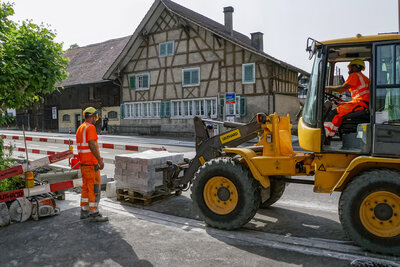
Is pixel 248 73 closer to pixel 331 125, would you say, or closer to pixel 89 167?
pixel 89 167

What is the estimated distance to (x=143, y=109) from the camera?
94.1 ft

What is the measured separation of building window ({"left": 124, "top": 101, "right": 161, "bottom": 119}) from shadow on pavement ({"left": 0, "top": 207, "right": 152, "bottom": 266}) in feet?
73.7

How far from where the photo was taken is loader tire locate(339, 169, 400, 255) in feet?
13.3

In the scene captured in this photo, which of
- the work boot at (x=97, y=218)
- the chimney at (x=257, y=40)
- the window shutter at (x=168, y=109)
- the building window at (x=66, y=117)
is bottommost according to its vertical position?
the work boot at (x=97, y=218)

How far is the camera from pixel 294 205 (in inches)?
255

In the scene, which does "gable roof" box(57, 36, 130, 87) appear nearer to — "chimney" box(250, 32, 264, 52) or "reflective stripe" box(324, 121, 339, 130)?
"chimney" box(250, 32, 264, 52)

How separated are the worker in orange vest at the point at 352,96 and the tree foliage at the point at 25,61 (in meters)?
5.20

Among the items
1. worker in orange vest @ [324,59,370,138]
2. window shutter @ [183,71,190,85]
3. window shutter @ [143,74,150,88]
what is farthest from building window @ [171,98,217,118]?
worker in orange vest @ [324,59,370,138]

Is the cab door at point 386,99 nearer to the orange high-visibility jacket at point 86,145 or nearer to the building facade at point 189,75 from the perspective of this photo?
the orange high-visibility jacket at point 86,145

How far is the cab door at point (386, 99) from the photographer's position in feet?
13.4

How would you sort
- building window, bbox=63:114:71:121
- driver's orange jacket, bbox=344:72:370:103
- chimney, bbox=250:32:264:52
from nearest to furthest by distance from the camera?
driver's orange jacket, bbox=344:72:370:103, chimney, bbox=250:32:264:52, building window, bbox=63:114:71:121

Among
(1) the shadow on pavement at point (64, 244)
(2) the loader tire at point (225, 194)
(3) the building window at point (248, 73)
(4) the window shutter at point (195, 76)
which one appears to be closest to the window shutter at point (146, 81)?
(4) the window shutter at point (195, 76)

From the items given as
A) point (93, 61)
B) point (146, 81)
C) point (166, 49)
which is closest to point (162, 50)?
point (166, 49)

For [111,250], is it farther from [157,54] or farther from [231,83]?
[157,54]
